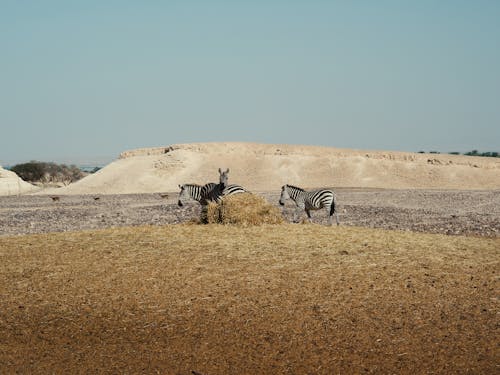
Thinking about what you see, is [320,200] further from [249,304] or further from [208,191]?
[249,304]

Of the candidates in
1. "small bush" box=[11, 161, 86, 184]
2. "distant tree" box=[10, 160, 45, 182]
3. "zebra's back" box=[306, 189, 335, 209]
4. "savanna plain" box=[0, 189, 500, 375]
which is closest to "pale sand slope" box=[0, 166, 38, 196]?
"small bush" box=[11, 161, 86, 184]

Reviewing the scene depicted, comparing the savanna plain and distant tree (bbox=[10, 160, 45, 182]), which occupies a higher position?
distant tree (bbox=[10, 160, 45, 182])

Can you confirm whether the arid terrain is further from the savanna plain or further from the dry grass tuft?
the dry grass tuft

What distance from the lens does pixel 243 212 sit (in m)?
16.2

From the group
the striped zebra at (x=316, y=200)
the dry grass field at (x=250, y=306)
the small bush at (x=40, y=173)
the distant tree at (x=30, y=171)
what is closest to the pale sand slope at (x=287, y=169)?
the small bush at (x=40, y=173)

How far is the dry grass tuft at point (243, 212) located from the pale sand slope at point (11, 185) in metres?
47.0

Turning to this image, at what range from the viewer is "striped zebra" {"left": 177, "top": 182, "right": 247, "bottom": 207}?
73.8ft

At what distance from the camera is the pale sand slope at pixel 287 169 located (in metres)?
69.5

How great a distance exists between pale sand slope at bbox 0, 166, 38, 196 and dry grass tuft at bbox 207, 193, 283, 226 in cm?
4701

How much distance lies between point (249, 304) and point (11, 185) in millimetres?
56301

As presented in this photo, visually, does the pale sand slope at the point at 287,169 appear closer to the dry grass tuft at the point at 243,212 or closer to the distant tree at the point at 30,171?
the distant tree at the point at 30,171

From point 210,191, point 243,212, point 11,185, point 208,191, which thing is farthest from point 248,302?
point 11,185

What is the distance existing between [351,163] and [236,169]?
14.7 meters

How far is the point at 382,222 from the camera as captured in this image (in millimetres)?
22641
